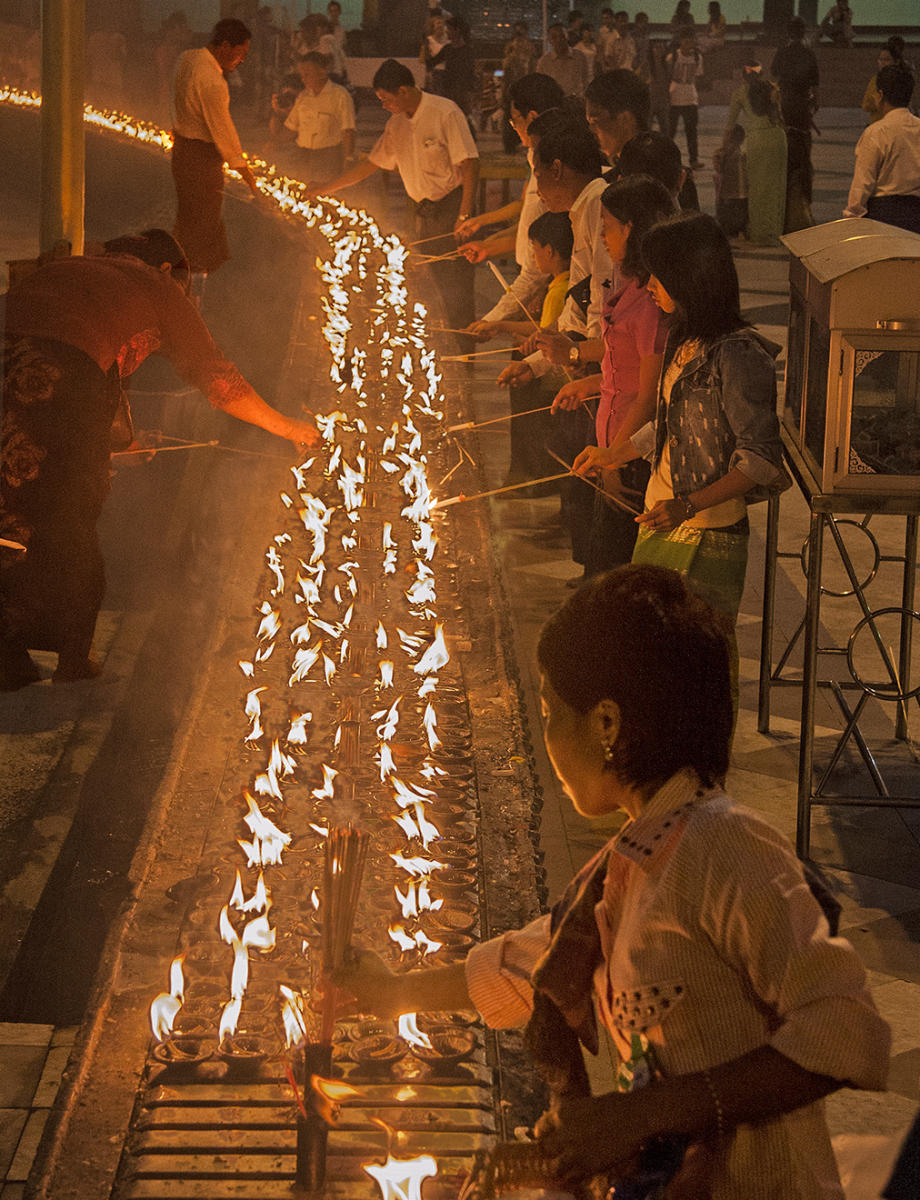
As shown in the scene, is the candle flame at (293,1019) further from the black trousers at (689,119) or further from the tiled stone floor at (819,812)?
the black trousers at (689,119)

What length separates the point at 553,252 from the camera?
7250 mm

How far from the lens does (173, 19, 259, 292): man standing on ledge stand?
10055 millimetres

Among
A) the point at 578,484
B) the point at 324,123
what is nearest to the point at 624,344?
the point at 578,484

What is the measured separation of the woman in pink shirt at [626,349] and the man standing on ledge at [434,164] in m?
5.50

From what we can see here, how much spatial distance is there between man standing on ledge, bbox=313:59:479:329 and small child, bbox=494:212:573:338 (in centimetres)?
392

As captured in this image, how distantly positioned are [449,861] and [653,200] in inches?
93.6

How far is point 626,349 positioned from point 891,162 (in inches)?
255

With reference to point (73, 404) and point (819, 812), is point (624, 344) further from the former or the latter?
point (73, 404)

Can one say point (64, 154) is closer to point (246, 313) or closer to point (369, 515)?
point (369, 515)

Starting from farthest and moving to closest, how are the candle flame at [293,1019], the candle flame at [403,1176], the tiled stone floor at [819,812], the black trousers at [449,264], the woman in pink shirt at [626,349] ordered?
1. the black trousers at [449,264]
2. the woman in pink shirt at [626,349]
3. the tiled stone floor at [819,812]
4. the candle flame at [293,1019]
5. the candle flame at [403,1176]

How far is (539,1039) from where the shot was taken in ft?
6.81

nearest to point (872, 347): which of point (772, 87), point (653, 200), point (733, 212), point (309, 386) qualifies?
point (653, 200)

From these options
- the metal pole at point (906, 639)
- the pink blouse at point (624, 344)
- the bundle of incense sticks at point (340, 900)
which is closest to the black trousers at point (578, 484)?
the pink blouse at point (624, 344)

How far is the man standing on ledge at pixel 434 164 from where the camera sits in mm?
11102
